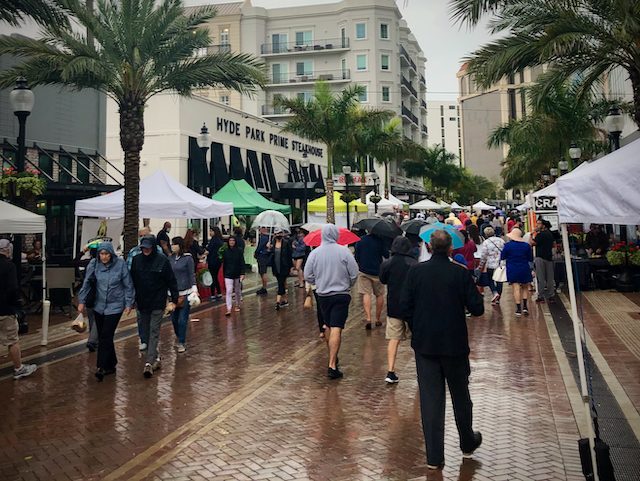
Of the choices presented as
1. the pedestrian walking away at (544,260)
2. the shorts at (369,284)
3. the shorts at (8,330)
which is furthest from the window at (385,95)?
the shorts at (8,330)

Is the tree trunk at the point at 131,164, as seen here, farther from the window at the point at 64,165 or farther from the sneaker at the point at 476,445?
the sneaker at the point at 476,445

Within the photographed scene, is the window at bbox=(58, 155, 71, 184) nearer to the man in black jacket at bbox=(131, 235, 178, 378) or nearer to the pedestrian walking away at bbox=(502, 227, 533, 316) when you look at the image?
the man in black jacket at bbox=(131, 235, 178, 378)

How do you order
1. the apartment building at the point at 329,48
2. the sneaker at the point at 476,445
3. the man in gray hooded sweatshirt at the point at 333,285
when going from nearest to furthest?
the sneaker at the point at 476,445 < the man in gray hooded sweatshirt at the point at 333,285 < the apartment building at the point at 329,48

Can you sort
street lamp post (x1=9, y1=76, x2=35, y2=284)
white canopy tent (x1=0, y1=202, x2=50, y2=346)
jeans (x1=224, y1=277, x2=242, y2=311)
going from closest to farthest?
white canopy tent (x1=0, y1=202, x2=50, y2=346)
street lamp post (x1=9, y1=76, x2=35, y2=284)
jeans (x1=224, y1=277, x2=242, y2=311)

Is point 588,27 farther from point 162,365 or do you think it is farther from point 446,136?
point 446,136

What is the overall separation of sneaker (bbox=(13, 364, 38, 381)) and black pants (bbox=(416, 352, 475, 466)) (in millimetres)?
5592

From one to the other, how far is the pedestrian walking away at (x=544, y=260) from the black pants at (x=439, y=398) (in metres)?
9.34

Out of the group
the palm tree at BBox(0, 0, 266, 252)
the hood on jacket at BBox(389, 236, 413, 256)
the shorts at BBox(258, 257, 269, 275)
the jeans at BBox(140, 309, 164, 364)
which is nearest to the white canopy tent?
the jeans at BBox(140, 309, 164, 364)

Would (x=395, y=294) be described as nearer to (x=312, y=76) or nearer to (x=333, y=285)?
(x=333, y=285)

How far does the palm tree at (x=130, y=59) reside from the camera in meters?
14.5

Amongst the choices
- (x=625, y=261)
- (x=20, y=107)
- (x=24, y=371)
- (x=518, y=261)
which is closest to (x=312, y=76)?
(x=625, y=261)

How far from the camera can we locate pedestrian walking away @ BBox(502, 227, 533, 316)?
40.9ft

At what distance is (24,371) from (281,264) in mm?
7409

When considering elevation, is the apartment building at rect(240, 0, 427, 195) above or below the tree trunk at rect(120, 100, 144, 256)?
above
